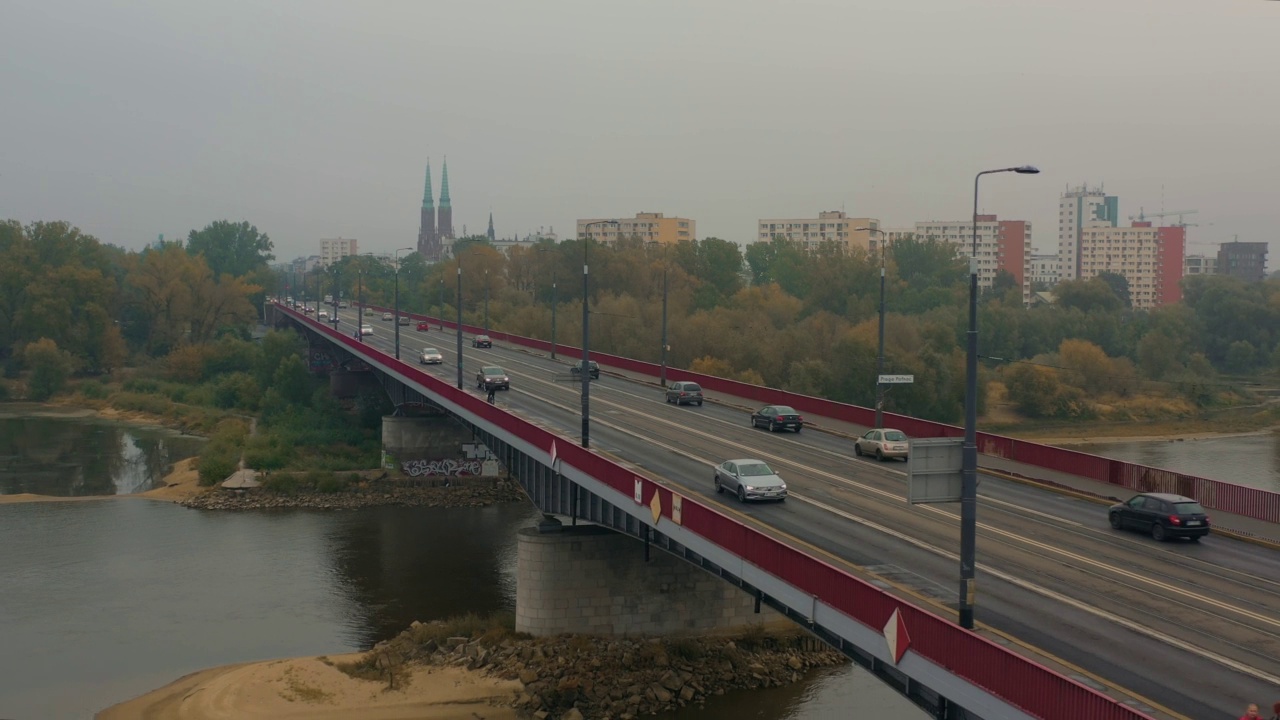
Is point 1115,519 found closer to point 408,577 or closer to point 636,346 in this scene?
point 408,577

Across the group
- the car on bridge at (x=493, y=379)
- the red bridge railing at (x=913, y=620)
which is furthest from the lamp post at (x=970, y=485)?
the car on bridge at (x=493, y=379)

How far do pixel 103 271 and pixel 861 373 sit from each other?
97.5 meters

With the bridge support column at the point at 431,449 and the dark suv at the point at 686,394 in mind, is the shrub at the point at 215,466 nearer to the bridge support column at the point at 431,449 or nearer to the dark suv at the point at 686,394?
the bridge support column at the point at 431,449

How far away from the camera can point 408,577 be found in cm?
4762

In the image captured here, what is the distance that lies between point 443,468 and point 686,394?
872 inches

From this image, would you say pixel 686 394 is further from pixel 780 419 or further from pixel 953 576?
pixel 953 576

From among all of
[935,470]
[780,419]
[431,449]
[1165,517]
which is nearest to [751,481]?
[1165,517]

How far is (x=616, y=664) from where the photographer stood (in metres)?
34.8

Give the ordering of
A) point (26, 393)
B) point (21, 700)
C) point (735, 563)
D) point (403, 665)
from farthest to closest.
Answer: point (26, 393) → point (403, 665) → point (21, 700) → point (735, 563)

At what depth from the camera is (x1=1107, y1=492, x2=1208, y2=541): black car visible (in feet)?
83.5

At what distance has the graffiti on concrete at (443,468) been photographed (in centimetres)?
6950

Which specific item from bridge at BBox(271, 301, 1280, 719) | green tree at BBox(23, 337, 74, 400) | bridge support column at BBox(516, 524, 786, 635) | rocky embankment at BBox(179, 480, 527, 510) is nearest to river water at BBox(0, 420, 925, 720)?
rocky embankment at BBox(179, 480, 527, 510)

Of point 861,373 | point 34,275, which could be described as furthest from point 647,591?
point 34,275

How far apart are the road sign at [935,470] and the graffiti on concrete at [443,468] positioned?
53493mm
